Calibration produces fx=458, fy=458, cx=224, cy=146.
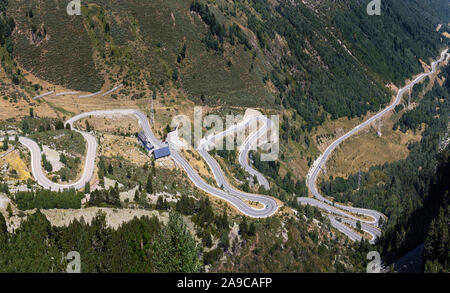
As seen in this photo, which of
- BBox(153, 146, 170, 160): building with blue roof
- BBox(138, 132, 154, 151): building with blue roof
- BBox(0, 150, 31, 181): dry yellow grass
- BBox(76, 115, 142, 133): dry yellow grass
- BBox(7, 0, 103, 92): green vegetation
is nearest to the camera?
BBox(0, 150, 31, 181): dry yellow grass

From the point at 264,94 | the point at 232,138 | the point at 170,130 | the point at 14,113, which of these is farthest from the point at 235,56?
the point at 14,113

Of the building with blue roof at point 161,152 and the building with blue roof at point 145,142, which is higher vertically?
the building with blue roof at point 145,142

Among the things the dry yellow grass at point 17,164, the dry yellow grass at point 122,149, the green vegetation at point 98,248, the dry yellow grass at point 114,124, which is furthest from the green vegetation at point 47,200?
the dry yellow grass at point 114,124

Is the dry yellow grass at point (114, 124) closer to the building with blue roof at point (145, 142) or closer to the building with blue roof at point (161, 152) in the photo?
the building with blue roof at point (145, 142)

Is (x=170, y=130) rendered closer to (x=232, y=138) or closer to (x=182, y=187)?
(x=232, y=138)

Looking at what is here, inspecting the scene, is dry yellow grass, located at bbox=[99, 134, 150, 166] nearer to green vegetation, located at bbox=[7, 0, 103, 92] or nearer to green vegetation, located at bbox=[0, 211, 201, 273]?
green vegetation, located at bbox=[0, 211, 201, 273]

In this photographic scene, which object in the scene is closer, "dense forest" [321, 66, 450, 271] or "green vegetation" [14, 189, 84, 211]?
"green vegetation" [14, 189, 84, 211]

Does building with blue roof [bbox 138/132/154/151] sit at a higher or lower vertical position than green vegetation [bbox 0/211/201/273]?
higher

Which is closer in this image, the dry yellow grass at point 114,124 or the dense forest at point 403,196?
the dense forest at point 403,196

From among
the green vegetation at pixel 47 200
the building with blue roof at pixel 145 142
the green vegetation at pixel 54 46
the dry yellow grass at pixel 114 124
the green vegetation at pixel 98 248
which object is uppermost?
the green vegetation at pixel 54 46

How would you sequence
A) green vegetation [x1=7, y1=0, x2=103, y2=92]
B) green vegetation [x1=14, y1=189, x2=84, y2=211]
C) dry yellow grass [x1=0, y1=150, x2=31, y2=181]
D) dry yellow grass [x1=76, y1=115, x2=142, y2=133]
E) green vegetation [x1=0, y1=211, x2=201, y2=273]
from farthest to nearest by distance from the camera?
green vegetation [x1=7, y1=0, x2=103, y2=92] < dry yellow grass [x1=76, y1=115, x2=142, y2=133] < dry yellow grass [x1=0, y1=150, x2=31, y2=181] < green vegetation [x1=14, y1=189, x2=84, y2=211] < green vegetation [x1=0, y1=211, x2=201, y2=273]

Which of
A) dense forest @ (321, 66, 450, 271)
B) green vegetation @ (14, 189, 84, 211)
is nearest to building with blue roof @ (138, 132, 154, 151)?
green vegetation @ (14, 189, 84, 211)
